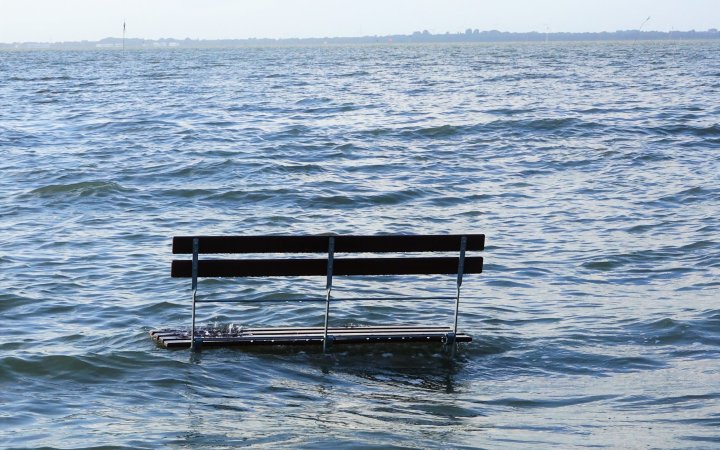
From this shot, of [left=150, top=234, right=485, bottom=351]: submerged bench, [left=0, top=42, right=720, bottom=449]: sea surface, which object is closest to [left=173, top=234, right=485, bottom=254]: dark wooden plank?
[left=150, top=234, right=485, bottom=351]: submerged bench

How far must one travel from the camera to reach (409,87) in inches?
2211

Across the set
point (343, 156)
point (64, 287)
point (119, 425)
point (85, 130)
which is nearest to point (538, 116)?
point (343, 156)

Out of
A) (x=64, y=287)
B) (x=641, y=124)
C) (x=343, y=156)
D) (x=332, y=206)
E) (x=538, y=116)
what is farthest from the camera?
(x=538, y=116)

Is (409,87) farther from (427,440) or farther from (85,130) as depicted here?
(427,440)

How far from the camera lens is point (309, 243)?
974cm

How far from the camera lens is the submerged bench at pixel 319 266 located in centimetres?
958

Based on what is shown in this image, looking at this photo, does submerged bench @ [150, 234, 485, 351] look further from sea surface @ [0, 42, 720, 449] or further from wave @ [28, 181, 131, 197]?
wave @ [28, 181, 131, 197]

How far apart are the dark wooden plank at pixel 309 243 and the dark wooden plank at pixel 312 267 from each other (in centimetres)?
15

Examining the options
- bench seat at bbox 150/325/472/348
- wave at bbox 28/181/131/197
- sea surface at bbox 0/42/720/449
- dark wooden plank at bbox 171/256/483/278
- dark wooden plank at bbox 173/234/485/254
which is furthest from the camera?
wave at bbox 28/181/131/197

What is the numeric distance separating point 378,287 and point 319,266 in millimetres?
4030

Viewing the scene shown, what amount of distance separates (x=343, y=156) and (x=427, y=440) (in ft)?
69.3

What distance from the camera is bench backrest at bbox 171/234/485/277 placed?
31.3ft

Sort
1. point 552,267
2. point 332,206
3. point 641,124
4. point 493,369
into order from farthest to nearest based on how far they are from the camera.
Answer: point 641,124, point 332,206, point 552,267, point 493,369

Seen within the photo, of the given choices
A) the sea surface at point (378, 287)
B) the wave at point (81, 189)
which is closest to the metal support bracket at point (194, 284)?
the sea surface at point (378, 287)
